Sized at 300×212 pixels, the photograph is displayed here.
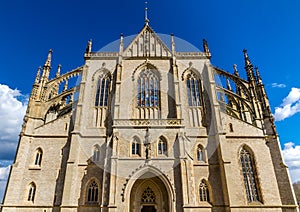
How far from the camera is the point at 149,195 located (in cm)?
2108

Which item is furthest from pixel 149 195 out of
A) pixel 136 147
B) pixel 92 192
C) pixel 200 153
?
pixel 200 153

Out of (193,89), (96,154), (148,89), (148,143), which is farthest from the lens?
(193,89)

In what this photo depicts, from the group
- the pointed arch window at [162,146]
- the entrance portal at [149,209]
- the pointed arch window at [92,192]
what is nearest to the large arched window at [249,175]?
the pointed arch window at [162,146]

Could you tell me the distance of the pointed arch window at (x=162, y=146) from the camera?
68.5ft

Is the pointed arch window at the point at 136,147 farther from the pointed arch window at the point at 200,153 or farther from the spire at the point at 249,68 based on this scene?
the spire at the point at 249,68

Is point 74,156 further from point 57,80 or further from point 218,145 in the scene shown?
point 218,145

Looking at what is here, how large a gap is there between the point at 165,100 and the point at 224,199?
482 inches

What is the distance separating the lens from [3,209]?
64.6ft

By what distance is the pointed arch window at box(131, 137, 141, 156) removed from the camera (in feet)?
68.7

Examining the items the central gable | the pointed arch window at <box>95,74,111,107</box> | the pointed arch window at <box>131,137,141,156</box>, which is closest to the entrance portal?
the pointed arch window at <box>131,137,141,156</box>

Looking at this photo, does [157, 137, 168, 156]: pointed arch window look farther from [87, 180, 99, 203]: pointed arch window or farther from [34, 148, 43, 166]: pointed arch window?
[34, 148, 43, 166]: pointed arch window

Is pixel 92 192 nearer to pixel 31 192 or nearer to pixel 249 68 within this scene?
pixel 31 192

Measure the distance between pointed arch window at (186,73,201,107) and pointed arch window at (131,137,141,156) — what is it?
8609 millimetres

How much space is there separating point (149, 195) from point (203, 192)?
5469mm
